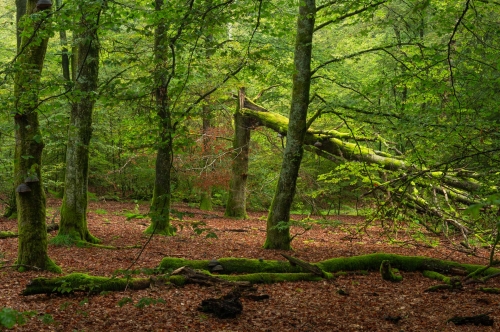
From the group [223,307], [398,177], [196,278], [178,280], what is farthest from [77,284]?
[398,177]

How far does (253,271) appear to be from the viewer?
761cm

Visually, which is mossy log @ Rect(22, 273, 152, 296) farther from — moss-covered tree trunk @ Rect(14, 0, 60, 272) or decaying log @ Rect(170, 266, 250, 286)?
decaying log @ Rect(170, 266, 250, 286)

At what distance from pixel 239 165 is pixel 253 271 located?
8.73 meters

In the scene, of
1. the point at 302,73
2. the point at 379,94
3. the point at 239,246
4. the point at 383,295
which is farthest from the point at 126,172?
the point at 383,295

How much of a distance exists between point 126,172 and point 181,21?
17106 millimetres

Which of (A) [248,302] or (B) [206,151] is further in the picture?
(B) [206,151]

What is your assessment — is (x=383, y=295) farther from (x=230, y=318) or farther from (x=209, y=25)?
(x=209, y=25)

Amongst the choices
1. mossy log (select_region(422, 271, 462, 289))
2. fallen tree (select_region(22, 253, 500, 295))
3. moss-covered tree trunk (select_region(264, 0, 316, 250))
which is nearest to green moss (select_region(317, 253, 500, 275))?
fallen tree (select_region(22, 253, 500, 295))

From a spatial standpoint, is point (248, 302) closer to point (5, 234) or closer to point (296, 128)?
point (296, 128)

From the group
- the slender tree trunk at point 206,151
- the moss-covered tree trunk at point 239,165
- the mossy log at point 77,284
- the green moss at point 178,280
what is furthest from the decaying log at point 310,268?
the slender tree trunk at point 206,151

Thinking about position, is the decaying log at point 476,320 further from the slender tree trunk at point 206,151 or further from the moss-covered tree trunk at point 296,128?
the slender tree trunk at point 206,151

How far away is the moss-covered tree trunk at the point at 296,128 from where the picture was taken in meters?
9.27

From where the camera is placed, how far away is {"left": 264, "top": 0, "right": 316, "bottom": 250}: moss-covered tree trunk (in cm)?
927

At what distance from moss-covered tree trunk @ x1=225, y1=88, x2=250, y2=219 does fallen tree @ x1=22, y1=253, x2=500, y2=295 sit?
7.79 m
